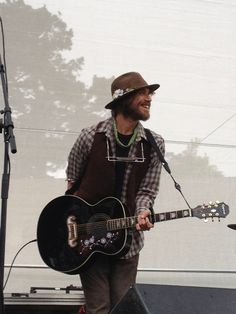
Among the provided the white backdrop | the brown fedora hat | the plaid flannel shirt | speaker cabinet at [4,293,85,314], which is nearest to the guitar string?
the plaid flannel shirt

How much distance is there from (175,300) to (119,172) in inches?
30.3

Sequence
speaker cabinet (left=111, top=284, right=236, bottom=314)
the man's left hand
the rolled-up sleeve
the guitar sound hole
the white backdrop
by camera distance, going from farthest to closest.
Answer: the white backdrop, the rolled-up sleeve, the guitar sound hole, the man's left hand, speaker cabinet (left=111, top=284, right=236, bottom=314)

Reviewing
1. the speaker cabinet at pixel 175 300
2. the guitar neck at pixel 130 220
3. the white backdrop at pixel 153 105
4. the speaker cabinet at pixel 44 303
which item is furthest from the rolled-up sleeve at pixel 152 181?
the white backdrop at pixel 153 105

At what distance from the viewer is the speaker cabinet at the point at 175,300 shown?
166 centimetres

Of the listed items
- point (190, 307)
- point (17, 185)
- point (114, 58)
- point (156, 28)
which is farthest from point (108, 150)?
point (156, 28)

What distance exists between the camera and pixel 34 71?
139 inches

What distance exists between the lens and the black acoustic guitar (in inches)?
88.5

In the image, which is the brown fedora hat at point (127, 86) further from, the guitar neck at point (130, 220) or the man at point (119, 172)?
the guitar neck at point (130, 220)

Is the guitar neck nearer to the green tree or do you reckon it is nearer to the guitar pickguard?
the guitar pickguard

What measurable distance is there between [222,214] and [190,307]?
0.70 metres

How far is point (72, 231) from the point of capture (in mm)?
2379

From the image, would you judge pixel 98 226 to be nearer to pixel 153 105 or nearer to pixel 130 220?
pixel 130 220

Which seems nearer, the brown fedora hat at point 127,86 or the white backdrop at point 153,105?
the brown fedora hat at point 127,86

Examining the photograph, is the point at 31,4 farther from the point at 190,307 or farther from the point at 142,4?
the point at 190,307
